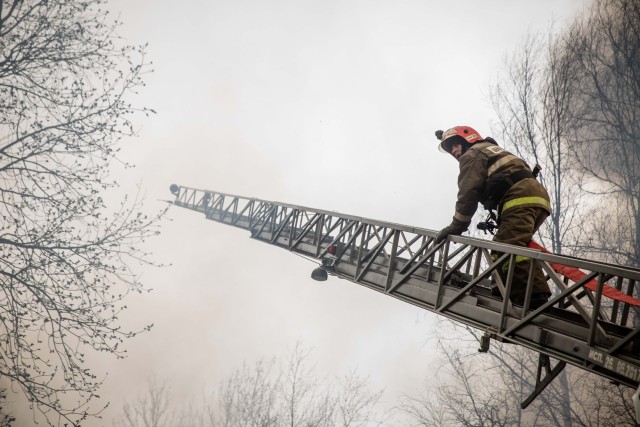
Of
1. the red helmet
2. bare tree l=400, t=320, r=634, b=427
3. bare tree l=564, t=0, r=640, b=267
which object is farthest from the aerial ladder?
bare tree l=564, t=0, r=640, b=267

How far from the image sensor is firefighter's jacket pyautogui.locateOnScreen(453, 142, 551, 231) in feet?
12.0

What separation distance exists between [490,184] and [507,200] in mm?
233

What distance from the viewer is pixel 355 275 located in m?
5.40

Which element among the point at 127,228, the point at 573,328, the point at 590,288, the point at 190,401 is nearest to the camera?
the point at 573,328

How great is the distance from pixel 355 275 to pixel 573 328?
289cm

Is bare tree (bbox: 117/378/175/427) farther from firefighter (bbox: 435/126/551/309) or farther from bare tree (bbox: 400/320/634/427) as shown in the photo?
firefighter (bbox: 435/126/551/309)

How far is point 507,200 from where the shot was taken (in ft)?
12.2

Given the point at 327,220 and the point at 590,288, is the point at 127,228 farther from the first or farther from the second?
the point at 590,288

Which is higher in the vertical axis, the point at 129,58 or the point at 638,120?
the point at 638,120

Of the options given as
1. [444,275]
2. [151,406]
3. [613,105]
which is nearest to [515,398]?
[613,105]

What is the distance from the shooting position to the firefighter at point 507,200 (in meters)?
3.58

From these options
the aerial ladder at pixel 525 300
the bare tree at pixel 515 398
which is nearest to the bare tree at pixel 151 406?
the bare tree at pixel 515 398

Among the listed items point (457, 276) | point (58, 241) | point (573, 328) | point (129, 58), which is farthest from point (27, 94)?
point (573, 328)

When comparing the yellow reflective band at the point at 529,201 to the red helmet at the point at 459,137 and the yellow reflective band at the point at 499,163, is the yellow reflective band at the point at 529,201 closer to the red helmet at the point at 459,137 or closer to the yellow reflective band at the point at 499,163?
the yellow reflective band at the point at 499,163
